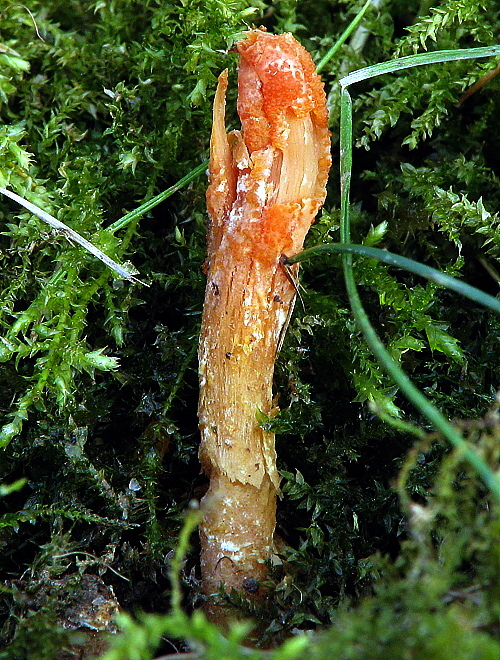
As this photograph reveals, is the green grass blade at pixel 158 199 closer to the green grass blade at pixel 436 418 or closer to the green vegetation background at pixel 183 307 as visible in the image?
the green vegetation background at pixel 183 307

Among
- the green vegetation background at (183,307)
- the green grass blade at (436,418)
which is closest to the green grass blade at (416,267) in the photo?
the green grass blade at (436,418)

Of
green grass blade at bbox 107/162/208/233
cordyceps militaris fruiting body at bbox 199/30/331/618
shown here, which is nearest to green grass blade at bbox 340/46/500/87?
cordyceps militaris fruiting body at bbox 199/30/331/618

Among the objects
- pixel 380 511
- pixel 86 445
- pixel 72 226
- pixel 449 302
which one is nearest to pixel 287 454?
pixel 380 511

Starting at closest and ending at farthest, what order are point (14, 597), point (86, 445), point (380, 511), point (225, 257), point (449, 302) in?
point (14, 597), point (225, 257), point (380, 511), point (86, 445), point (449, 302)

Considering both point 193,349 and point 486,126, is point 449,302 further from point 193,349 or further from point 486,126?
point 193,349

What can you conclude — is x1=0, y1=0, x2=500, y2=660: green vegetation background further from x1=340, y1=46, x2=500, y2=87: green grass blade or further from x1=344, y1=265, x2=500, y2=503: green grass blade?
x1=344, y1=265, x2=500, y2=503: green grass blade

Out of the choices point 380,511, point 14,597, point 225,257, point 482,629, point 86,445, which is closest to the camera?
point 482,629
